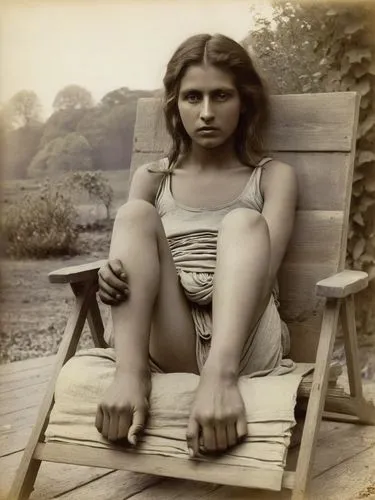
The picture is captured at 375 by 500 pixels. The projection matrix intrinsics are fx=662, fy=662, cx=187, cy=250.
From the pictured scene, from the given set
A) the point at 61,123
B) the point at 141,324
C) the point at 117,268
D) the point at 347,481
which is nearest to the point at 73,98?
the point at 61,123

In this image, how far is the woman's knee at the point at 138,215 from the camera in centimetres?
159

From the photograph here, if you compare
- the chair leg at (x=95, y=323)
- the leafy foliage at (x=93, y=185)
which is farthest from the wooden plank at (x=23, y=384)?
the leafy foliage at (x=93, y=185)

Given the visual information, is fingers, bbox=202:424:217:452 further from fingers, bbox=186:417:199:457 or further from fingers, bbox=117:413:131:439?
fingers, bbox=117:413:131:439

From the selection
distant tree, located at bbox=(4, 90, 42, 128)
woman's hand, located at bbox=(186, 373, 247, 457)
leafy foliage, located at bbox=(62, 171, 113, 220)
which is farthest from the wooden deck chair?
leafy foliage, located at bbox=(62, 171, 113, 220)

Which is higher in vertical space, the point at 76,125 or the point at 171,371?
the point at 76,125

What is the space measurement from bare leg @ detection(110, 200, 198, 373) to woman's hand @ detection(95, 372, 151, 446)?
0.33ft

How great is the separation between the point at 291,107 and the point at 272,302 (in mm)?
654

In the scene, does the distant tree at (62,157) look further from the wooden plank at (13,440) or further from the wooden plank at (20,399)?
the wooden plank at (13,440)

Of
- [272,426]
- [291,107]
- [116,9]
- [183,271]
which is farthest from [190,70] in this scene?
[272,426]

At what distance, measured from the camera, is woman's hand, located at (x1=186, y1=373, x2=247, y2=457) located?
1384 mm

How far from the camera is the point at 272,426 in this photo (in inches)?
56.1

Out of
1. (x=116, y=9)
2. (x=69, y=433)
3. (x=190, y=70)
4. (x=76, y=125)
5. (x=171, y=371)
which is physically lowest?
(x=69, y=433)

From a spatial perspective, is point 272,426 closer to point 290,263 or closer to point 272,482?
point 272,482

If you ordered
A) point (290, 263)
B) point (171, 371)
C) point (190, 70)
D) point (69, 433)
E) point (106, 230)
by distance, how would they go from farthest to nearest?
1. point (106, 230)
2. point (290, 263)
3. point (190, 70)
4. point (171, 371)
5. point (69, 433)
